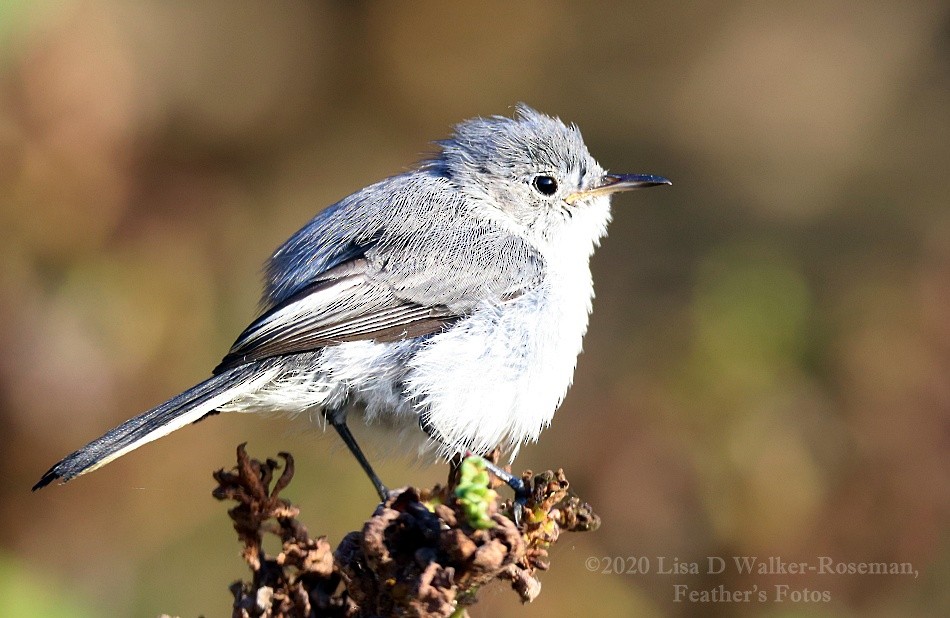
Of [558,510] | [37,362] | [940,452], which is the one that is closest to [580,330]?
[558,510]

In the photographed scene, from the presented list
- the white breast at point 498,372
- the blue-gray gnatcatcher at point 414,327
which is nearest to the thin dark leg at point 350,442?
the blue-gray gnatcatcher at point 414,327

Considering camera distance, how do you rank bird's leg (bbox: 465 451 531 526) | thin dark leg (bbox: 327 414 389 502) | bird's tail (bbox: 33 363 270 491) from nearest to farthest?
1. bird's leg (bbox: 465 451 531 526)
2. bird's tail (bbox: 33 363 270 491)
3. thin dark leg (bbox: 327 414 389 502)

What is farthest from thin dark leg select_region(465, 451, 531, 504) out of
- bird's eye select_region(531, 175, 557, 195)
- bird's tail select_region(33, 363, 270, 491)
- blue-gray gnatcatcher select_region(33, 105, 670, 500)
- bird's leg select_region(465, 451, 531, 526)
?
bird's eye select_region(531, 175, 557, 195)

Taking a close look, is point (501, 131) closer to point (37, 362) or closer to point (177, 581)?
point (37, 362)

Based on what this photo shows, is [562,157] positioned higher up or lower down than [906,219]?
higher up

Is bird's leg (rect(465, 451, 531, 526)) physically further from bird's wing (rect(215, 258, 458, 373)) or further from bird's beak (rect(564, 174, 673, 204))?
bird's beak (rect(564, 174, 673, 204))

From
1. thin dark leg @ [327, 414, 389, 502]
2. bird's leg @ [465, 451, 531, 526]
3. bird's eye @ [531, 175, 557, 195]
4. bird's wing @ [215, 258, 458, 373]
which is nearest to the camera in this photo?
bird's leg @ [465, 451, 531, 526]

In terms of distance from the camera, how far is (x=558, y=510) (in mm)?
2270

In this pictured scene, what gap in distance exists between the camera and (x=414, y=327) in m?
3.01

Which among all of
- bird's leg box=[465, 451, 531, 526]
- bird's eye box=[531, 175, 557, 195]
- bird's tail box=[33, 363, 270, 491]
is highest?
bird's eye box=[531, 175, 557, 195]

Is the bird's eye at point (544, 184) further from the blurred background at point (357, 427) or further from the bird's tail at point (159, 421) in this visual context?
the bird's tail at point (159, 421)

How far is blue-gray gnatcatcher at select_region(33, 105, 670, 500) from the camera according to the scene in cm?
289

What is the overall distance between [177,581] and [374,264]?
1.42 meters

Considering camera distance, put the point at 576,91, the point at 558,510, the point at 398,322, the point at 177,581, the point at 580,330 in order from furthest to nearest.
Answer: the point at 576,91, the point at 177,581, the point at 580,330, the point at 398,322, the point at 558,510
